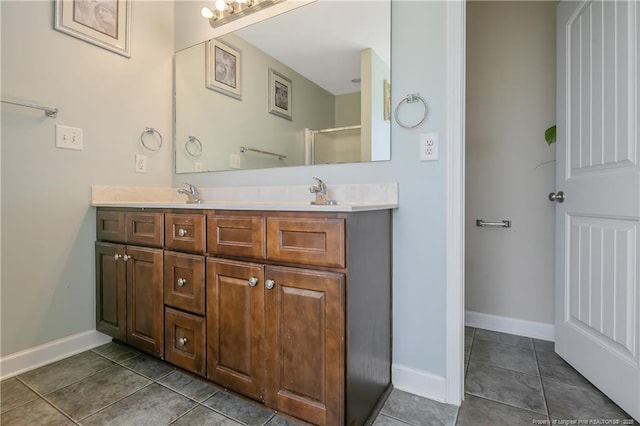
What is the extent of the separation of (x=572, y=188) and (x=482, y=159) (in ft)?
1.91

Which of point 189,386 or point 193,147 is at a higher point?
point 193,147

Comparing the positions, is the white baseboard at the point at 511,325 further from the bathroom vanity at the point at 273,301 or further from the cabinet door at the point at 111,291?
the cabinet door at the point at 111,291

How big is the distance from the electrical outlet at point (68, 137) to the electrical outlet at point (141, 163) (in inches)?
13.0

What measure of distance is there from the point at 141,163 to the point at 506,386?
2.43 m

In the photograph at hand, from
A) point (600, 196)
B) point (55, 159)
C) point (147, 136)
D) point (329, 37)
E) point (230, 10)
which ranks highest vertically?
point (230, 10)

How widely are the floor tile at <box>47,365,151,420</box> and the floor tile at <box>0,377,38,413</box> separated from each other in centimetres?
9

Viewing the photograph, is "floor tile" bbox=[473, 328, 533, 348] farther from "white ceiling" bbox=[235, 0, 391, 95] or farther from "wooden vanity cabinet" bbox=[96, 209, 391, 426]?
"white ceiling" bbox=[235, 0, 391, 95]

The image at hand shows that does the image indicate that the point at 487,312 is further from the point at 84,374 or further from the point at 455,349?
the point at 84,374

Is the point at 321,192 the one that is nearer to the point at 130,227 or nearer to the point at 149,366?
the point at 130,227

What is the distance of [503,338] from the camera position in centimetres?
195

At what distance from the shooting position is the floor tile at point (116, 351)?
1.69 meters

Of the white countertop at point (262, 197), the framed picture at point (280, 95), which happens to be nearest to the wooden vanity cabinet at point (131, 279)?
the white countertop at point (262, 197)

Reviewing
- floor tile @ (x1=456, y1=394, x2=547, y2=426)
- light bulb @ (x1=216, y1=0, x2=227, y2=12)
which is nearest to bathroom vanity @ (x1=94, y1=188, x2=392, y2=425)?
floor tile @ (x1=456, y1=394, x2=547, y2=426)

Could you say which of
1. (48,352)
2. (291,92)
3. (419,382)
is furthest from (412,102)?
(48,352)
